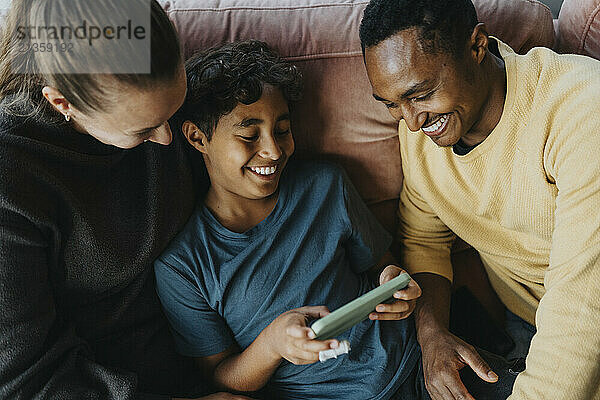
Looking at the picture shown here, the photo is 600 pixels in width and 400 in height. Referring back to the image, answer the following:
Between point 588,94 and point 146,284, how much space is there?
948 mm

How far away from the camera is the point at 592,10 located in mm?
1283

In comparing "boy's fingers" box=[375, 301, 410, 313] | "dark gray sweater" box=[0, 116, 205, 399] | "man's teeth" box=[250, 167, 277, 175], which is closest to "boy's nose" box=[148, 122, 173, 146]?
"dark gray sweater" box=[0, 116, 205, 399]

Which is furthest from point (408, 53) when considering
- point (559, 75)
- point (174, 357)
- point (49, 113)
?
point (174, 357)

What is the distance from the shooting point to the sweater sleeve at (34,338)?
3.07ft

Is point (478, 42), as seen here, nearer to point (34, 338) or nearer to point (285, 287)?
point (285, 287)

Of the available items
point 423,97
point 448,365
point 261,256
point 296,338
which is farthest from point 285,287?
point 423,97

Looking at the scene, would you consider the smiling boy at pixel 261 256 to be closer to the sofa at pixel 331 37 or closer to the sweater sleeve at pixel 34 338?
the sofa at pixel 331 37

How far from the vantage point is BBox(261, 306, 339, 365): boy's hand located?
100cm

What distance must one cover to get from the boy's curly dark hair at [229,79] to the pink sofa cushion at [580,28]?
663 mm

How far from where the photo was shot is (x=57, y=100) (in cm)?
92

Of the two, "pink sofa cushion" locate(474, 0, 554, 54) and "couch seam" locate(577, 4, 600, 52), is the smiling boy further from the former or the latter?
"couch seam" locate(577, 4, 600, 52)

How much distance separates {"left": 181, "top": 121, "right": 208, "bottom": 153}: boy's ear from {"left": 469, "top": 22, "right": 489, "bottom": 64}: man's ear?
0.57 meters

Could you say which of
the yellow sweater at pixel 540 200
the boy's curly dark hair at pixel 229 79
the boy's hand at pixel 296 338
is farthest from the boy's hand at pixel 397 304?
the boy's curly dark hair at pixel 229 79

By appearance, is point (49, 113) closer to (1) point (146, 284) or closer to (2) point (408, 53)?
(1) point (146, 284)
